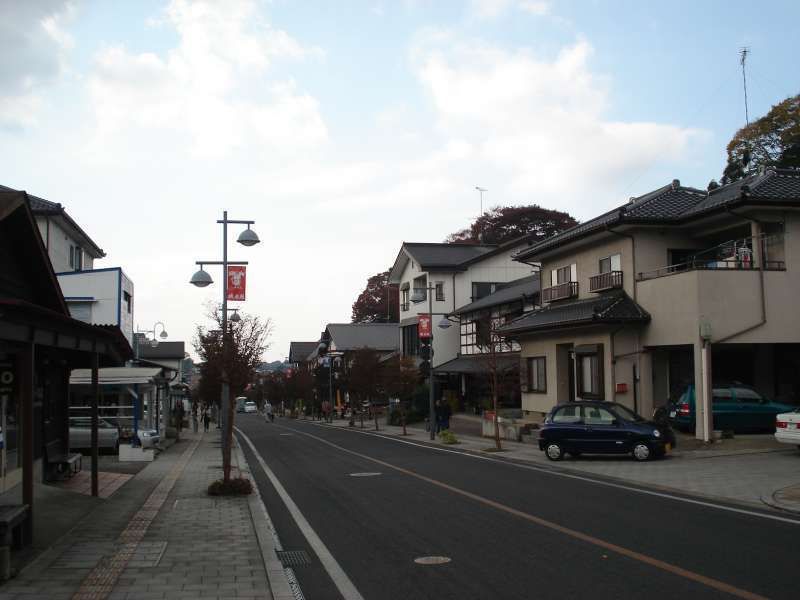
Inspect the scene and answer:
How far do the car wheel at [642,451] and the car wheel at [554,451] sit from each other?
198cm

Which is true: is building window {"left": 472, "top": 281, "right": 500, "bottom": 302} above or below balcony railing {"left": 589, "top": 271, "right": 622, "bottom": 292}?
above

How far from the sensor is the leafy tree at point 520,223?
64.7m

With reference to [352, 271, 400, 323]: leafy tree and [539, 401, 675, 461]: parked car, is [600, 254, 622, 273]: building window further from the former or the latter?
[352, 271, 400, 323]: leafy tree

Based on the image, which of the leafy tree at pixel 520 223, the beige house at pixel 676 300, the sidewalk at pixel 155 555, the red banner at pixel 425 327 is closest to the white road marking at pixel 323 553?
the sidewalk at pixel 155 555

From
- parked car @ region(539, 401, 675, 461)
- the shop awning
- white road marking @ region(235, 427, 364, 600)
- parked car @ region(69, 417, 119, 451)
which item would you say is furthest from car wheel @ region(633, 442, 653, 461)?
parked car @ region(69, 417, 119, 451)

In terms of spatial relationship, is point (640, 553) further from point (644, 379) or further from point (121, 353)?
point (644, 379)

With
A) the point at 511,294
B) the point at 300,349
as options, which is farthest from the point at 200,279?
the point at 300,349

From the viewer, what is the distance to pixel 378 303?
300 feet

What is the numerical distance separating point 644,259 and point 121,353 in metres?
17.6

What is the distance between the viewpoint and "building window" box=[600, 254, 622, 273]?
27305 mm

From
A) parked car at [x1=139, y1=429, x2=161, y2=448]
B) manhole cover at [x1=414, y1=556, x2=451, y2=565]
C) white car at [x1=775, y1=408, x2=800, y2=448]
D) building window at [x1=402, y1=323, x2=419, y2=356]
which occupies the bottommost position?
parked car at [x1=139, y1=429, x2=161, y2=448]

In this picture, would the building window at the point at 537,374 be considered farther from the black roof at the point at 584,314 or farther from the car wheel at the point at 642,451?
the car wheel at the point at 642,451

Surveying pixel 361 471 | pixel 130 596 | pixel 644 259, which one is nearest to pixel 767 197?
pixel 644 259

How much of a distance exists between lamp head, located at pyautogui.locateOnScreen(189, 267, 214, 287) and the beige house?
12643mm
